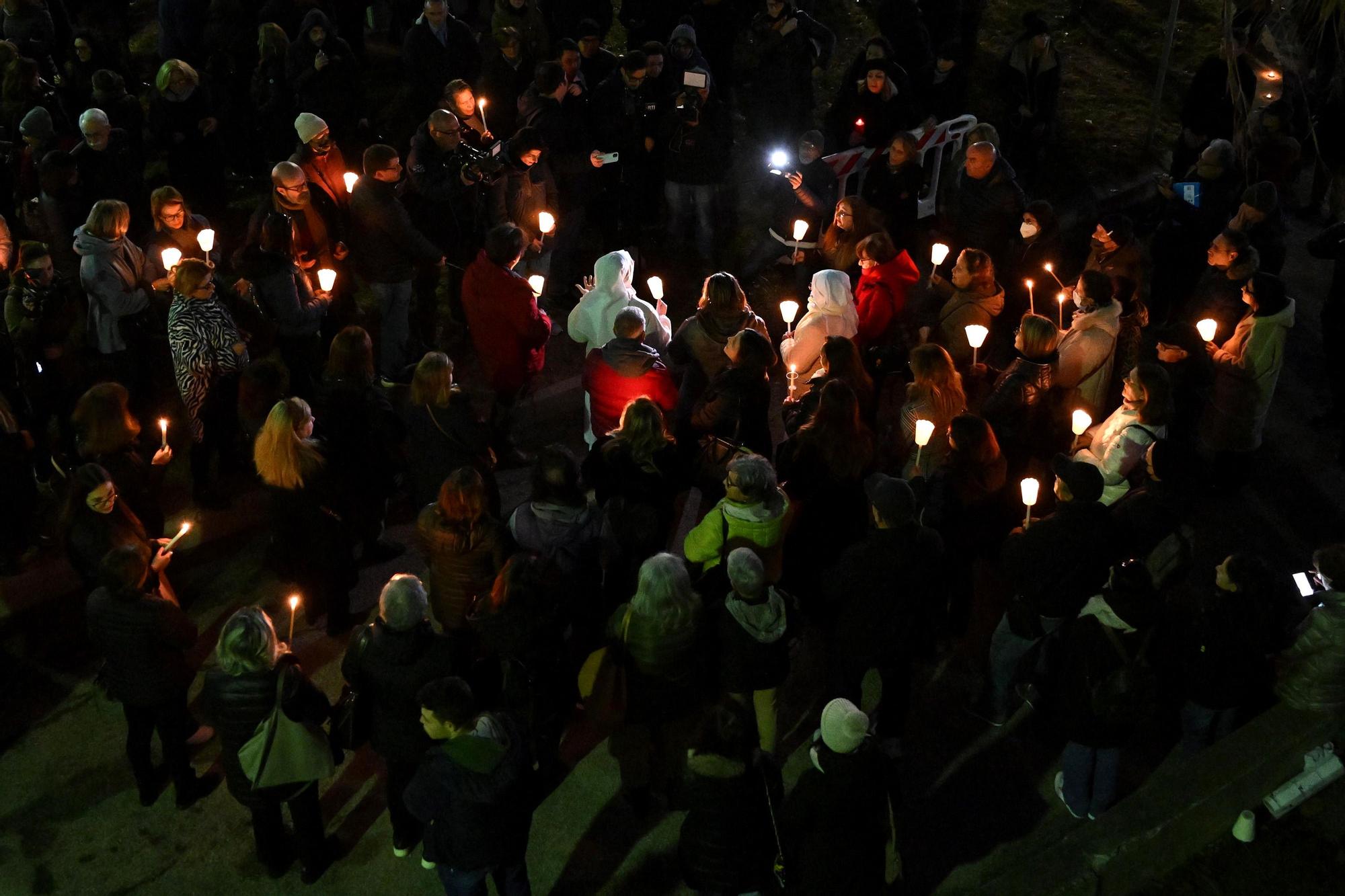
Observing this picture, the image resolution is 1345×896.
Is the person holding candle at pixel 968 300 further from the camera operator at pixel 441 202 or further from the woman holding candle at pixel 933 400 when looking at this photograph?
the camera operator at pixel 441 202

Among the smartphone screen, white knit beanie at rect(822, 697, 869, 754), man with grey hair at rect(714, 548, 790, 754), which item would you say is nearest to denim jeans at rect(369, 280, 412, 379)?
man with grey hair at rect(714, 548, 790, 754)

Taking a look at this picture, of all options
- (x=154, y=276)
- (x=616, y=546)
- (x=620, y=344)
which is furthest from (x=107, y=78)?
(x=616, y=546)

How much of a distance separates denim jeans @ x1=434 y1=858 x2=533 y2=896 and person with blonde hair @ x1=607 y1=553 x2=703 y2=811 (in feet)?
2.71

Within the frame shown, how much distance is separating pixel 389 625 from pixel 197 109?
6630 millimetres

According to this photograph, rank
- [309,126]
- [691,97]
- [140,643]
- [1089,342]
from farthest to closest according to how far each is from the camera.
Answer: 1. [691,97]
2. [309,126]
3. [1089,342]
4. [140,643]

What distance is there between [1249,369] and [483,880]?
234 inches

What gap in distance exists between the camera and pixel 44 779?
277 inches

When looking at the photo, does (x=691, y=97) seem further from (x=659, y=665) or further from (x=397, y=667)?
(x=397, y=667)

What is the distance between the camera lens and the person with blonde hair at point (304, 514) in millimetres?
6906

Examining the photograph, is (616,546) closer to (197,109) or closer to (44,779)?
(44,779)

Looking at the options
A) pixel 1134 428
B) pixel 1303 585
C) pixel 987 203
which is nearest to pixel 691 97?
pixel 987 203

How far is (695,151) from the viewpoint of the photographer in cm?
1057

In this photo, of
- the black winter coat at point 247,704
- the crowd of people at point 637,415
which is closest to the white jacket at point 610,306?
the crowd of people at point 637,415

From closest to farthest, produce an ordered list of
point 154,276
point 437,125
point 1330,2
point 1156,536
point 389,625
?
point 1330,2 < point 389,625 < point 1156,536 < point 154,276 < point 437,125
